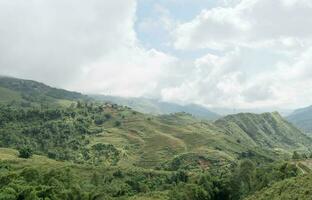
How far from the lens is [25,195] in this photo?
14862 cm

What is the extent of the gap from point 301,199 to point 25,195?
9709 cm

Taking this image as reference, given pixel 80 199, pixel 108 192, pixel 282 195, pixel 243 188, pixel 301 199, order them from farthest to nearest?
pixel 108 192 < pixel 243 188 < pixel 80 199 < pixel 282 195 < pixel 301 199

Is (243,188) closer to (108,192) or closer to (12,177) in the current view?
(108,192)

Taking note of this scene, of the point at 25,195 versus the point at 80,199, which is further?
the point at 80,199

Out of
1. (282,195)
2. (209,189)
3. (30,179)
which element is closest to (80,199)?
(30,179)

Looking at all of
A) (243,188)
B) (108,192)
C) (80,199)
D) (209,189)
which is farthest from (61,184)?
(243,188)

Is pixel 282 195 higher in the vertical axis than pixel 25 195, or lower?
higher

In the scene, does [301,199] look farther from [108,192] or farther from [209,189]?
[108,192]

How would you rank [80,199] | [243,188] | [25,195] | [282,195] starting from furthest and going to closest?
[243,188], [80,199], [25,195], [282,195]

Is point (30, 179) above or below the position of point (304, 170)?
below

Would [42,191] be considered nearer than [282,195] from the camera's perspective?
No

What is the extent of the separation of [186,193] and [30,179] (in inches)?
2612

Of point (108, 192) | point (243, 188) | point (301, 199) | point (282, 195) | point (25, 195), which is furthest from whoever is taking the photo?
point (108, 192)

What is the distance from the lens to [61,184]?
176 metres
